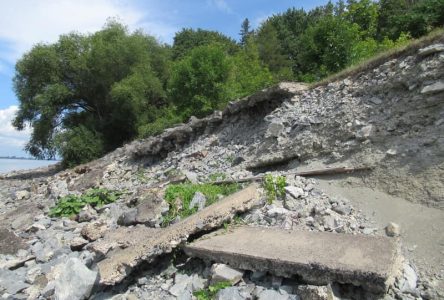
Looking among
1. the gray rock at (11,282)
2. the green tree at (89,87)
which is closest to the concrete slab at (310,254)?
the gray rock at (11,282)

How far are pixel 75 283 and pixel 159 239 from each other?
38.0 inches

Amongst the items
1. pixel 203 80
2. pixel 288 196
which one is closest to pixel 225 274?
pixel 288 196

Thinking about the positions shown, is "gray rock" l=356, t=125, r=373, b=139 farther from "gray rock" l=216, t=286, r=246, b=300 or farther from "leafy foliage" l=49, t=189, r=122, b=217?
"leafy foliage" l=49, t=189, r=122, b=217

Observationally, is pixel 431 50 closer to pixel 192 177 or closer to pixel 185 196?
pixel 185 196

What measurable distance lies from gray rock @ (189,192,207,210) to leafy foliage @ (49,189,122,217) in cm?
254

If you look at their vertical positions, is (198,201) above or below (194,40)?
below

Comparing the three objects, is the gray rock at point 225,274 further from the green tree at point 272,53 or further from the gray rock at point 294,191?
the green tree at point 272,53

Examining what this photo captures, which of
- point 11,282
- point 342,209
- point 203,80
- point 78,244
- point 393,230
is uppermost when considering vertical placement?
point 203,80

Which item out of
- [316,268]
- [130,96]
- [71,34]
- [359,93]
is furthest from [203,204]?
[71,34]

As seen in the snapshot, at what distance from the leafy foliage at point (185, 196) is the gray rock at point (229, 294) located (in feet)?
6.05

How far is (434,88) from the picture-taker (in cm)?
535

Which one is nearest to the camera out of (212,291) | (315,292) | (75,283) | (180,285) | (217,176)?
(315,292)

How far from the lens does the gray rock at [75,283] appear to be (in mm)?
3941

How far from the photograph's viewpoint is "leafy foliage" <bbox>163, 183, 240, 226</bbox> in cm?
517
